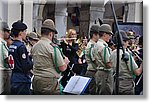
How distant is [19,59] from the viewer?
7.75 feet

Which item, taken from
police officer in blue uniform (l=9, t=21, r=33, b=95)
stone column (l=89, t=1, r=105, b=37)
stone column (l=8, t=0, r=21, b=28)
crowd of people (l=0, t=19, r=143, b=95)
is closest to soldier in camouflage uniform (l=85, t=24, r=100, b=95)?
crowd of people (l=0, t=19, r=143, b=95)

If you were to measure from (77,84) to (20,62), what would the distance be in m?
0.48

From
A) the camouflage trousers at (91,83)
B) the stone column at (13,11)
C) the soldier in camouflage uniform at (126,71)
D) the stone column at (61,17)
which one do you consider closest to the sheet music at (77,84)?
the camouflage trousers at (91,83)

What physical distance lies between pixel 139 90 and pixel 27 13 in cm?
108

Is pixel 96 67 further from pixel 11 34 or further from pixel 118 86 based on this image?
pixel 11 34

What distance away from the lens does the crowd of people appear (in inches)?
93.4

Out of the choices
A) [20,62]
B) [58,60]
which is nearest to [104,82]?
[58,60]

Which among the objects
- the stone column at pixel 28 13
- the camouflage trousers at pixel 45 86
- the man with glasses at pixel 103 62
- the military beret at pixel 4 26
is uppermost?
the stone column at pixel 28 13

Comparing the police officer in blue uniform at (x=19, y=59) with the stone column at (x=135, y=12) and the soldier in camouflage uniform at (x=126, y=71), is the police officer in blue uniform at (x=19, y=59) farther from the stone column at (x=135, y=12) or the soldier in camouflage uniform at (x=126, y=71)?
the stone column at (x=135, y=12)

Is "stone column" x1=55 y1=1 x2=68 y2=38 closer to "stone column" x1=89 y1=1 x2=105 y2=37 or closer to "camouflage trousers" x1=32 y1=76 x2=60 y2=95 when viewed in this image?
"stone column" x1=89 y1=1 x2=105 y2=37

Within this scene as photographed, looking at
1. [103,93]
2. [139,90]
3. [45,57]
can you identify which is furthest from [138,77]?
[45,57]

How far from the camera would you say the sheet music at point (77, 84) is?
241cm

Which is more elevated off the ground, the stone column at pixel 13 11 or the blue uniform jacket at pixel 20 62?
the stone column at pixel 13 11

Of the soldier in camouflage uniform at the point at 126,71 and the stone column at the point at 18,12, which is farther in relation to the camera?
the soldier in camouflage uniform at the point at 126,71
